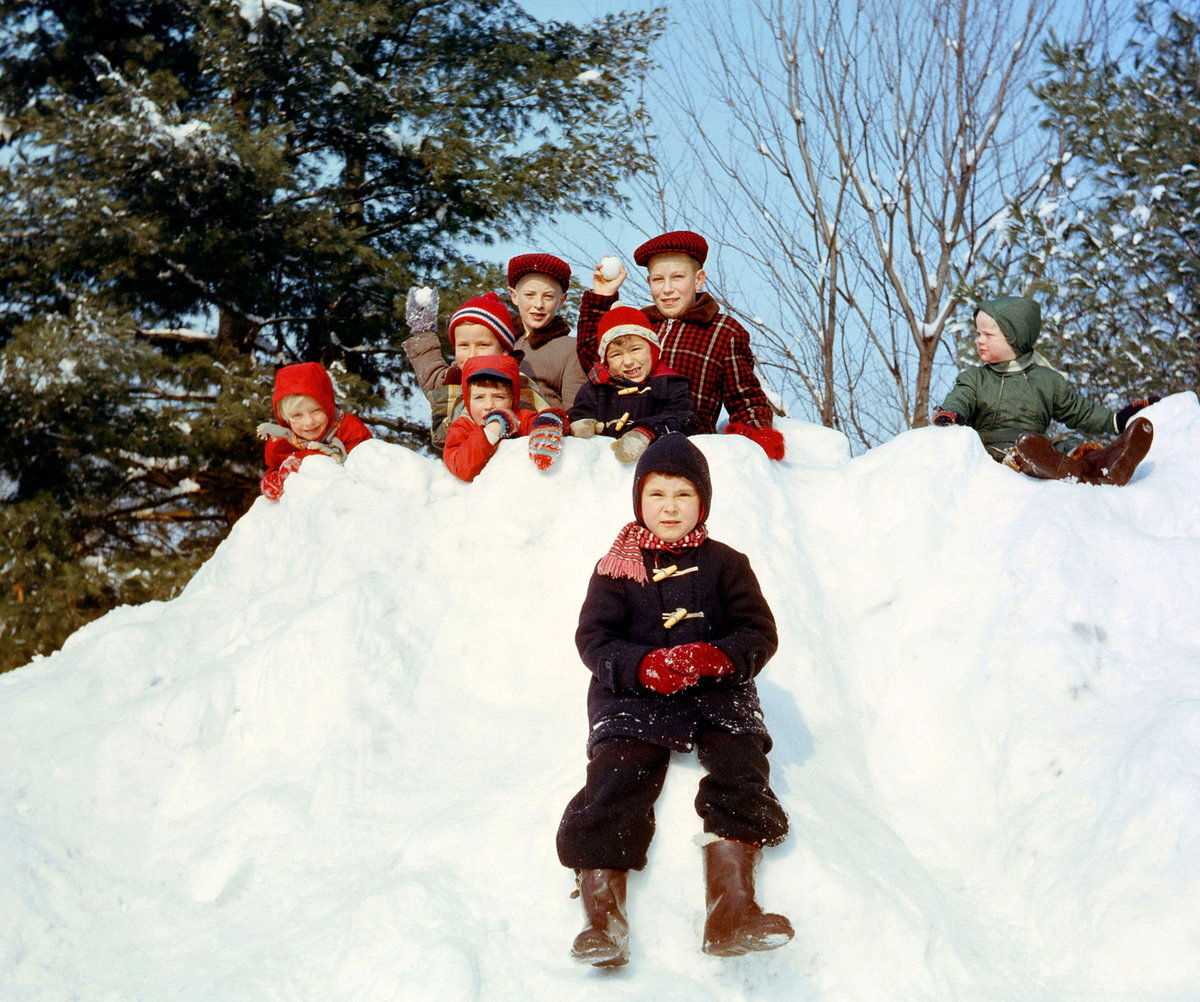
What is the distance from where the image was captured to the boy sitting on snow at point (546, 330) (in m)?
5.01

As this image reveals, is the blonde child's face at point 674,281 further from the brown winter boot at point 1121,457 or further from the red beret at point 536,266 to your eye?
the brown winter boot at point 1121,457

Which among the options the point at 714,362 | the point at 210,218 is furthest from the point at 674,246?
the point at 210,218

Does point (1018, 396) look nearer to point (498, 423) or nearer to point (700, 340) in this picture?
point (700, 340)

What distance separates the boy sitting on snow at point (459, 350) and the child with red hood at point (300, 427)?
0.45 meters

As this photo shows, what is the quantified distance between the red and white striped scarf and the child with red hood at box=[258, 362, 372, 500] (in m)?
2.14

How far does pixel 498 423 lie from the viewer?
4.11 meters

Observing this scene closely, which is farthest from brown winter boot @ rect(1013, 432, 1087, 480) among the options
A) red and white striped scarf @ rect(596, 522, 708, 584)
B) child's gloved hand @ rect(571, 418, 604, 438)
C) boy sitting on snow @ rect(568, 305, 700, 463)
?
red and white striped scarf @ rect(596, 522, 708, 584)

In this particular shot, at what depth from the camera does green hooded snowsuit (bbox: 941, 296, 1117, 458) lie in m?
4.70

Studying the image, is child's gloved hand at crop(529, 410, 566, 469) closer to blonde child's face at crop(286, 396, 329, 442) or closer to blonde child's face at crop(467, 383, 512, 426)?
blonde child's face at crop(467, 383, 512, 426)

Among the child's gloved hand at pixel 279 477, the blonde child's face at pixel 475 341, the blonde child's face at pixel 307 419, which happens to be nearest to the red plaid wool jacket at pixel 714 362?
the blonde child's face at pixel 475 341

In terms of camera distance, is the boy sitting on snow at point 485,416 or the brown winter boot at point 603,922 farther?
the boy sitting on snow at point 485,416

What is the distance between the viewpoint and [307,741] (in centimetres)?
330

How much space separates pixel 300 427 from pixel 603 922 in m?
3.09

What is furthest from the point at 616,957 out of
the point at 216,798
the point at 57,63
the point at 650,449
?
the point at 57,63
